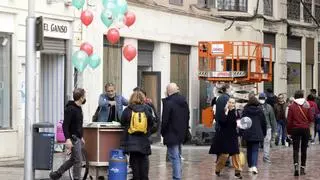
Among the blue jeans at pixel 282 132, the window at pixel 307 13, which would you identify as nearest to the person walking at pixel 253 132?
the blue jeans at pixel 282 132

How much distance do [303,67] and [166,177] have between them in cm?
2099

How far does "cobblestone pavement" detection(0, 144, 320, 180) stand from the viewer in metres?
16.2

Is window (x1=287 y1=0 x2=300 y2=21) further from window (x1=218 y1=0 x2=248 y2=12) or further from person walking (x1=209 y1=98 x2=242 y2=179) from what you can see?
person walking (x1=209 y1=98 x2=242 y2=179)

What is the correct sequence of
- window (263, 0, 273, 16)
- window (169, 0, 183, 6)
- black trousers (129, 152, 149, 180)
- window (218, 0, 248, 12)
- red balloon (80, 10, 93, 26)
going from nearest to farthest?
black trousers (129, 152, 149, 180)
red balloon (80, 10, 93, 26)
window (169, 0, 183, 6)
window (218, 0, 248, 12)
window (263, 0, 273, 16)

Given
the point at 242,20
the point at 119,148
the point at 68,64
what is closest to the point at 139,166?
the point at 119,148

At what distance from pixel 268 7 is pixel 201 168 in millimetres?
15535

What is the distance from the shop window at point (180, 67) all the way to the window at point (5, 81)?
848 centimetres

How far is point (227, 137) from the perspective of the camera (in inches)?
641

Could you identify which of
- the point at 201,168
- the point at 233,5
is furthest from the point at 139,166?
the point at 233,5

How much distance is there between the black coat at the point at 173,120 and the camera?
46.4 ft

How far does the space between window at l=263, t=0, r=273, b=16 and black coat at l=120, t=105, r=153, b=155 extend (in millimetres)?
19604

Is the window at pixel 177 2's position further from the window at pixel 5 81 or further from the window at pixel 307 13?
the window at pixel 307 13

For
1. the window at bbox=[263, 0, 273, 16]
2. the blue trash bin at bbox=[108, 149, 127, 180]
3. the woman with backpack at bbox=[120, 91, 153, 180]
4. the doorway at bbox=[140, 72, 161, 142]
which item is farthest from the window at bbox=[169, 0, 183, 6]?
the blue trash bin at bbox=[108, 149, 127, 180]

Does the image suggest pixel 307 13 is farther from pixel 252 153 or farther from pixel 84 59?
pixel 252 153
